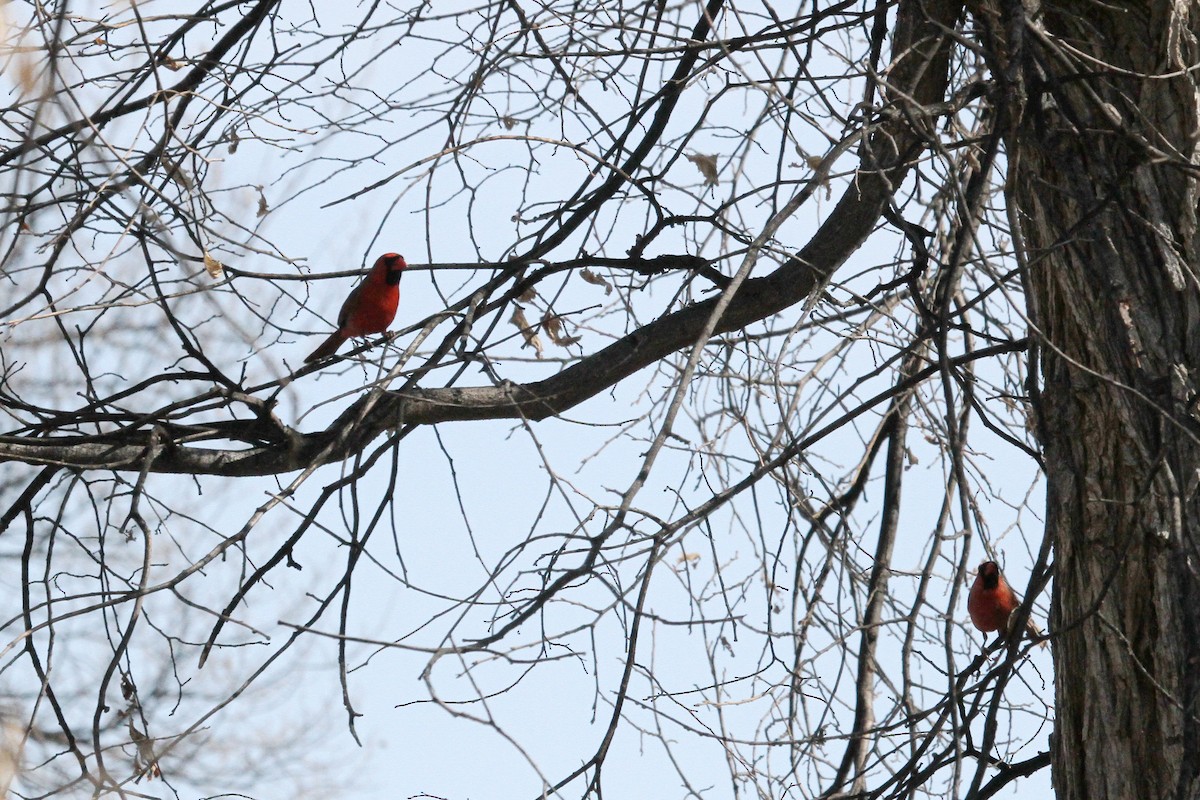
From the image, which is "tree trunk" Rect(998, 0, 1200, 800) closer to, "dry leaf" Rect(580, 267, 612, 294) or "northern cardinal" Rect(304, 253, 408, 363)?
"dry leaf" Rect(580, 267, 612, 294)

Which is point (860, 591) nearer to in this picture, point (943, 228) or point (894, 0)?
point (943, 228)

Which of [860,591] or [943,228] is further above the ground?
[943,228]

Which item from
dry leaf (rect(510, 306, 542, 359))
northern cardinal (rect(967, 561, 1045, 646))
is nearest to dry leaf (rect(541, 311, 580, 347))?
dry leaf (rect(510, 306, 542, 359))

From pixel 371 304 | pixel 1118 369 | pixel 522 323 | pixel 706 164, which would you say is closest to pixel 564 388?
pixel 522 323

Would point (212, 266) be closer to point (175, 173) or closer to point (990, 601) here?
point (175, 173)

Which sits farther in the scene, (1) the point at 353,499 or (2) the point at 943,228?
(2) the point at 943,228

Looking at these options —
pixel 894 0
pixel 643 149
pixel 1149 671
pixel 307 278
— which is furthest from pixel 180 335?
pixel 1149 671

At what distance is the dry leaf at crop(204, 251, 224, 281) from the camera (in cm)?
328

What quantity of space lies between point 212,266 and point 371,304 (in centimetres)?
280

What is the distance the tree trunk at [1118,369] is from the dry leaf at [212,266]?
1.82 m

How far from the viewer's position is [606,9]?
3.78 meters

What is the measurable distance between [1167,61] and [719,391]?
162 centimetres

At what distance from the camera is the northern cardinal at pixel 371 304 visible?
6051 millimetres

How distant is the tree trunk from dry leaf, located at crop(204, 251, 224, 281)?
1818mm
